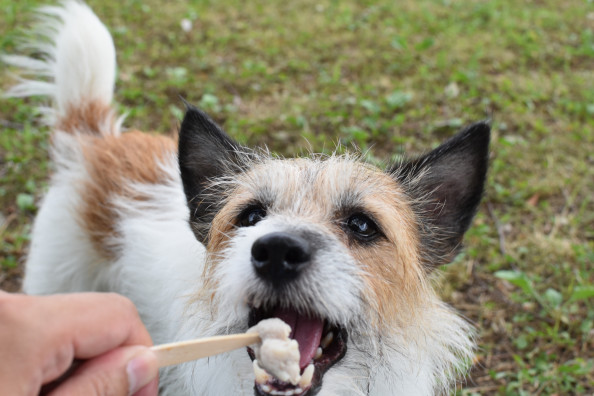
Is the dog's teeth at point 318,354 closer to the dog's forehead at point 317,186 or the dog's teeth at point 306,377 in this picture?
the dog's teeth at point 306,377

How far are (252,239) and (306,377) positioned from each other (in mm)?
502

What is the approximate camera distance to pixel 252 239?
5.97 ft

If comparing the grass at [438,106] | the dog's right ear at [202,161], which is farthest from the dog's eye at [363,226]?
the grass at [438,106]

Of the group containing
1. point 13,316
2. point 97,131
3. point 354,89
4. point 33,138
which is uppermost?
point 13,316

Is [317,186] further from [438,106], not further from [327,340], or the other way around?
[438,106]

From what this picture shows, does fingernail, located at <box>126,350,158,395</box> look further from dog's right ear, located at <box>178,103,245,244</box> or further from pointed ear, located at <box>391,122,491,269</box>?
pointed ear, located at <box>391,122,491,269</box>

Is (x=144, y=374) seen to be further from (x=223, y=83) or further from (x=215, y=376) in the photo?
(x=223, y=83)

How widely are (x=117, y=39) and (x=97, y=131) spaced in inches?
111

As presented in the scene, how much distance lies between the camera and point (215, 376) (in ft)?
7.13

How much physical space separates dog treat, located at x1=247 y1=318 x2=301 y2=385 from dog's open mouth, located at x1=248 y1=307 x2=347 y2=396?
0.09 metres

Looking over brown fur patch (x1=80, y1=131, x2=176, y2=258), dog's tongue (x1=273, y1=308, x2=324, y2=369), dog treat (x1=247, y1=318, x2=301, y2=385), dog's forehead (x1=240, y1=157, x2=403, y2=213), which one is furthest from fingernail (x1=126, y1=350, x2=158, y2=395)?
brown fur patch (x1=80, y1=131, x2=176, y2=258)

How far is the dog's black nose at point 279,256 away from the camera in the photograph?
65.4 inches

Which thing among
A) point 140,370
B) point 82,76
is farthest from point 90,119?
point 140,370

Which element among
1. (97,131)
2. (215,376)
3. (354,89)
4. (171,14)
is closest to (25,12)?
(171,14)
